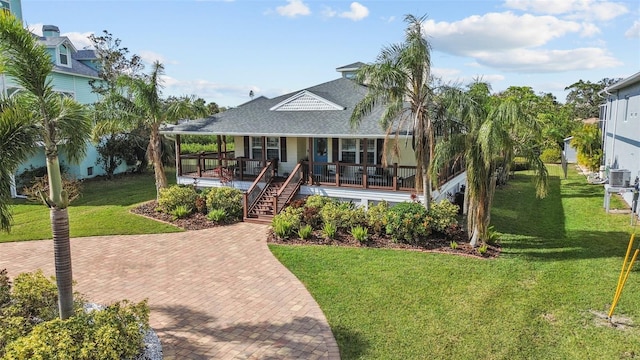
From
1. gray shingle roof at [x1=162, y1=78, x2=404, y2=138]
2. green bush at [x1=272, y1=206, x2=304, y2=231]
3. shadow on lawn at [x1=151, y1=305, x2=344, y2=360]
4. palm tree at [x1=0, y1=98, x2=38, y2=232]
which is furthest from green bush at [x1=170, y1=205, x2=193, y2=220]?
palm tree at [x1=0, y1=98, x2=38, y2=232]

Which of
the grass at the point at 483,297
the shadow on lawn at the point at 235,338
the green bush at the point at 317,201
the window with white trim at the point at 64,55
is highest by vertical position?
the window with white trim at the point at 64,55

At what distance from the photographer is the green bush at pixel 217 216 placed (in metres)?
16.9

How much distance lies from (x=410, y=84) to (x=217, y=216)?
9105mm

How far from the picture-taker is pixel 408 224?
534 inches

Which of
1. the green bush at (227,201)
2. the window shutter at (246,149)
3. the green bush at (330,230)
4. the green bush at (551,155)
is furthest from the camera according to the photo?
the green bush at (551,155)

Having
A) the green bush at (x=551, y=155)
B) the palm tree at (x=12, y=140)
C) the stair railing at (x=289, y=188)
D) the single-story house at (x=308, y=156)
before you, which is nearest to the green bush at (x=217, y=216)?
the single-story house at (x=308, y=156)

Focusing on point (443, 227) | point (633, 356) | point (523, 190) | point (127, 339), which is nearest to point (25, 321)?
point (127, 339)

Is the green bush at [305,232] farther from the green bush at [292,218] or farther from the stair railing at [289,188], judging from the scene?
the stair railing at [289,188]

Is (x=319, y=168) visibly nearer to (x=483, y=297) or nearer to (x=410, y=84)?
(x=410, y=84)

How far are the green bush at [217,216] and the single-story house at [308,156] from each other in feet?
3.59

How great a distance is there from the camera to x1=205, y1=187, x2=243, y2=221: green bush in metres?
17.4

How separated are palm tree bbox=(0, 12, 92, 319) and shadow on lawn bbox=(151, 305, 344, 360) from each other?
2059 mm

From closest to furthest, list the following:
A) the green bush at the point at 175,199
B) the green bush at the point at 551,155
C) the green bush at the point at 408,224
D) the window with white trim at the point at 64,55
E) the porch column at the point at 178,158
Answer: the green bush at the point at 408,224 < the green bush at the point at 175,199 < the porch column at the point at 178,158 < the window with white trim at the point at 64,55 < the green bush at the point at 551,155

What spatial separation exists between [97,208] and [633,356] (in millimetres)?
20660
